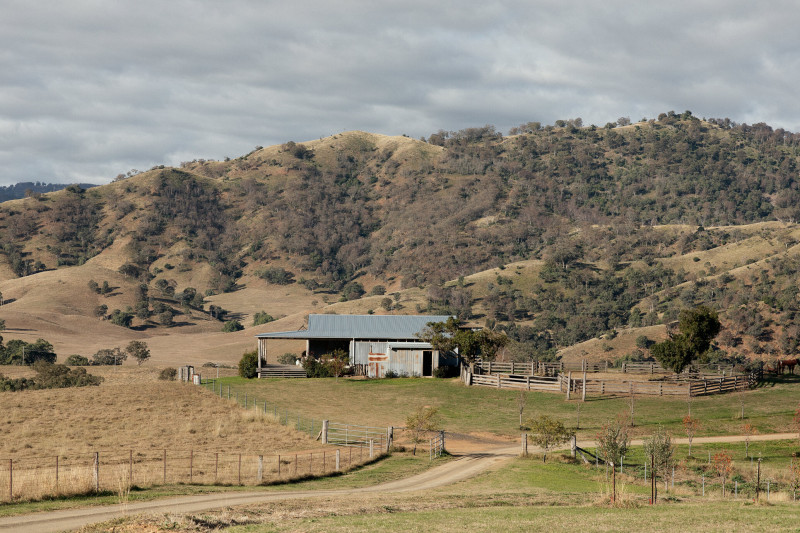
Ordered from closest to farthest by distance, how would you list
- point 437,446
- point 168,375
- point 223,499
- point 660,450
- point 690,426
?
point 223,499, point 660,450, point 437,446, point 690,426, point 168,375

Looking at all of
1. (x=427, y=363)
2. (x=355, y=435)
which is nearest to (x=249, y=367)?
(x=427, y=363)

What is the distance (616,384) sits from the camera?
5591 cm

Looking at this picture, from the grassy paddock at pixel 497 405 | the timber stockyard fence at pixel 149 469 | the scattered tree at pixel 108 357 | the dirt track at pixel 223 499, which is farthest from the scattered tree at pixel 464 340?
the scattered tree at pixel 108 357

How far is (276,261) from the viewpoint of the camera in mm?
192250

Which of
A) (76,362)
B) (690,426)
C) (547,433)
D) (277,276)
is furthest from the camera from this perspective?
(277,276)

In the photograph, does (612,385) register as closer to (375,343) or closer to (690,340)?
(690,340)

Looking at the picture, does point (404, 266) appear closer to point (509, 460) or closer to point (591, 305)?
point (591, 305)

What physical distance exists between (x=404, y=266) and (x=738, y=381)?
129 m

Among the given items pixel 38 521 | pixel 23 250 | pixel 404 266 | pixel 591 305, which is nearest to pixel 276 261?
pixel 404 266

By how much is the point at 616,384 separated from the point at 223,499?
3818cm

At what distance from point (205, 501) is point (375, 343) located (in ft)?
143

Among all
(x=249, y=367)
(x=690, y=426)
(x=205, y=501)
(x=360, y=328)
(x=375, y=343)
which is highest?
(x=360, y=328)

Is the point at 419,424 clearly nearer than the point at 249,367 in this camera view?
Yes

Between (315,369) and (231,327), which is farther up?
(231,327)
